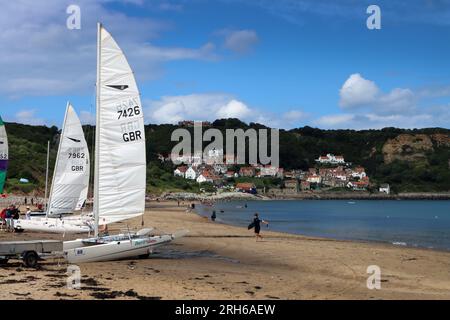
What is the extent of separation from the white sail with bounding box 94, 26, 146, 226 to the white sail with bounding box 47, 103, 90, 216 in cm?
1130

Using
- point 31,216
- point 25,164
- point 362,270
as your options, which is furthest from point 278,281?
point 25,164

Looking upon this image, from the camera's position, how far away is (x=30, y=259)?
1592 centimetres

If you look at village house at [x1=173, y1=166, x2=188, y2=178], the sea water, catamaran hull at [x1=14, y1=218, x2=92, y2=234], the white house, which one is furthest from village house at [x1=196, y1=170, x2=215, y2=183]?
catamaran hull at [x1=14, y1=218, x2=92, y2=234]

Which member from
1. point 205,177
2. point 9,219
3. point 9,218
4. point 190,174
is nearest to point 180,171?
point 190,174

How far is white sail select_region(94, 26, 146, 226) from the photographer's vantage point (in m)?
18.1

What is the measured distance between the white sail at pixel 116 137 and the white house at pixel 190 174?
161 m

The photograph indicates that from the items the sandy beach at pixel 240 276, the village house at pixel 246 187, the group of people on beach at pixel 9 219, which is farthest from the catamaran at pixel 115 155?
the village house at pixel 246 187

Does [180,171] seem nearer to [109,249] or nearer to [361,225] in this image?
[361,225]

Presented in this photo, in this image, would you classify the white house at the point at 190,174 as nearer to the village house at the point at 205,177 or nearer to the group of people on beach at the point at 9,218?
the village house at the point at 205,177

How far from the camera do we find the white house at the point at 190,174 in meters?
181

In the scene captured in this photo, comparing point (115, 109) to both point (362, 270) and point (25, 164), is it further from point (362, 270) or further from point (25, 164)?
point (25, 164)
